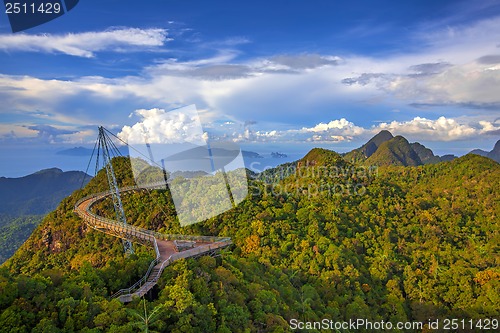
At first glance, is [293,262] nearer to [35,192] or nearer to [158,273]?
[158,273]

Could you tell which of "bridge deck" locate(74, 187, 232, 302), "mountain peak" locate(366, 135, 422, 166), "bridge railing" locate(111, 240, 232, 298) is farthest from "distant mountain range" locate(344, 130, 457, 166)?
"bridge railing" locate(111, 240, 232, 298)

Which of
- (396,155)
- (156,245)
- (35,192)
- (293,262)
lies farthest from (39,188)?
(156,245)

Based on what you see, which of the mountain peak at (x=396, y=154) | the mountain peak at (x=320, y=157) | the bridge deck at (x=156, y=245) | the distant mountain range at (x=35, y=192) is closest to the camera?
the bridge deck at (x=156, y=245)

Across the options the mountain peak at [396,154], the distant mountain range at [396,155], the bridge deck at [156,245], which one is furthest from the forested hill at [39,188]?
the bridge deck at [156,245]

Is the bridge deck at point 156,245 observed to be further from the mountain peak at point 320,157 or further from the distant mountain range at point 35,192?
the distant mountain range at point 35,192

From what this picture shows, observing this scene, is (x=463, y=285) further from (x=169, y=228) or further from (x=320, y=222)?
(x=169, y=228)

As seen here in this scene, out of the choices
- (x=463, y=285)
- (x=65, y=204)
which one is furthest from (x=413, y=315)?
(x=65, y=204)

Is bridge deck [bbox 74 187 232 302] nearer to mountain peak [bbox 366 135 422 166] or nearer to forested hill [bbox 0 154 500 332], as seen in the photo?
forested hill [bbox 0 154 500 332]

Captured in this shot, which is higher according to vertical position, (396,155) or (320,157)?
(320,157)
